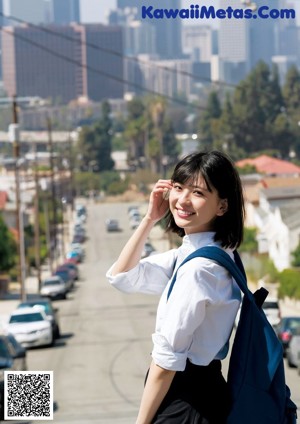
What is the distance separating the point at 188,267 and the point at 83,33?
187096 mm

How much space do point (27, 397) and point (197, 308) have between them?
5.02 ft

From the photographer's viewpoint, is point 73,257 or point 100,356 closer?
point 100,356

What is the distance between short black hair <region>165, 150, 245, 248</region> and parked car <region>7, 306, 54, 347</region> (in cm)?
2101

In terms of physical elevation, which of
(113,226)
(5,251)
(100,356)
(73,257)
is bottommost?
(73,257)

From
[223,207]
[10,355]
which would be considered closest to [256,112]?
[10,355]

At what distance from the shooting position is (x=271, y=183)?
205 ft

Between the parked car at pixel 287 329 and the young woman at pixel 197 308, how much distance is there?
18154mm

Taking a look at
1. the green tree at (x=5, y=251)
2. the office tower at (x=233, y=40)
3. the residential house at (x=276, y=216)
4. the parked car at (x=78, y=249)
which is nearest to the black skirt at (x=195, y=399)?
the office tower at (x=233, y=40)

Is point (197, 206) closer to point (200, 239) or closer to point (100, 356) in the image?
→ point (200, 239)

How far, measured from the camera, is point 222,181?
4535mm

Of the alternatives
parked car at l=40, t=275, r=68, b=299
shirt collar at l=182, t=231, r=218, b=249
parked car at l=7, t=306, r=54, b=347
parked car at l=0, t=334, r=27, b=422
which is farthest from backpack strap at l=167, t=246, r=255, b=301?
parked car at l=40, t=275, r=68, b=299

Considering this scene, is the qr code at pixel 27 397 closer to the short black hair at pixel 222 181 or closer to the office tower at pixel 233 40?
the short black hair at pixel 222 181

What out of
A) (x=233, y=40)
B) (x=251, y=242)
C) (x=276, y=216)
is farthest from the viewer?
(x=233, y=40)

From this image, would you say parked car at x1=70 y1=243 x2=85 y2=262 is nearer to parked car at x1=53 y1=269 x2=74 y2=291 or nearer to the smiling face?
parked car at x1=53 y1=269 x2=74 y2=291
